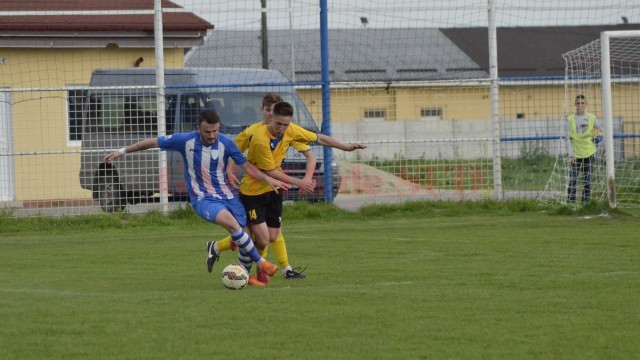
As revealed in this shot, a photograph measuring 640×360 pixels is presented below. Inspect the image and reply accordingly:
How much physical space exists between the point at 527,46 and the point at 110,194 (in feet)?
139

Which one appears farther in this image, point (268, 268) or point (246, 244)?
point (246, 244)

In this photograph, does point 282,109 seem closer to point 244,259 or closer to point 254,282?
point 244,259

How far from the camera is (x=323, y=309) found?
8391 mm

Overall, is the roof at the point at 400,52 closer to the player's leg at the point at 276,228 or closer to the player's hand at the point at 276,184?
the player's leg at the point at 276,228

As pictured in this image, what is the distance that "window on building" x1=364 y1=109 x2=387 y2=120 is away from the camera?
2974 centimetres

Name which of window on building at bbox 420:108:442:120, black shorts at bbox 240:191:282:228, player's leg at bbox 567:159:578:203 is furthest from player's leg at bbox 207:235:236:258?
window on building at bbox 420:108:442:120

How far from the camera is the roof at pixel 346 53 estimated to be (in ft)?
78.2

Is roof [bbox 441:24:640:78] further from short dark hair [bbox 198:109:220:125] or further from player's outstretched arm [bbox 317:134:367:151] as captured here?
short dark hair [bbox 198:109:220:125]

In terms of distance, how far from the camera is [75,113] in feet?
65.2

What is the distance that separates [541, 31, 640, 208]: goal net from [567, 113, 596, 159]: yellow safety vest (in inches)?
5.7

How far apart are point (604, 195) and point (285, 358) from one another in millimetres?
12675

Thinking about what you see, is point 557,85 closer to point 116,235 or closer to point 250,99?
point 250,99

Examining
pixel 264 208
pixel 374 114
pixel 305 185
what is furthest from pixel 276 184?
pixel 374 114

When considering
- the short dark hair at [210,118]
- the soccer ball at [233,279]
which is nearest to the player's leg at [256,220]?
the short dark hair at [210,118]
